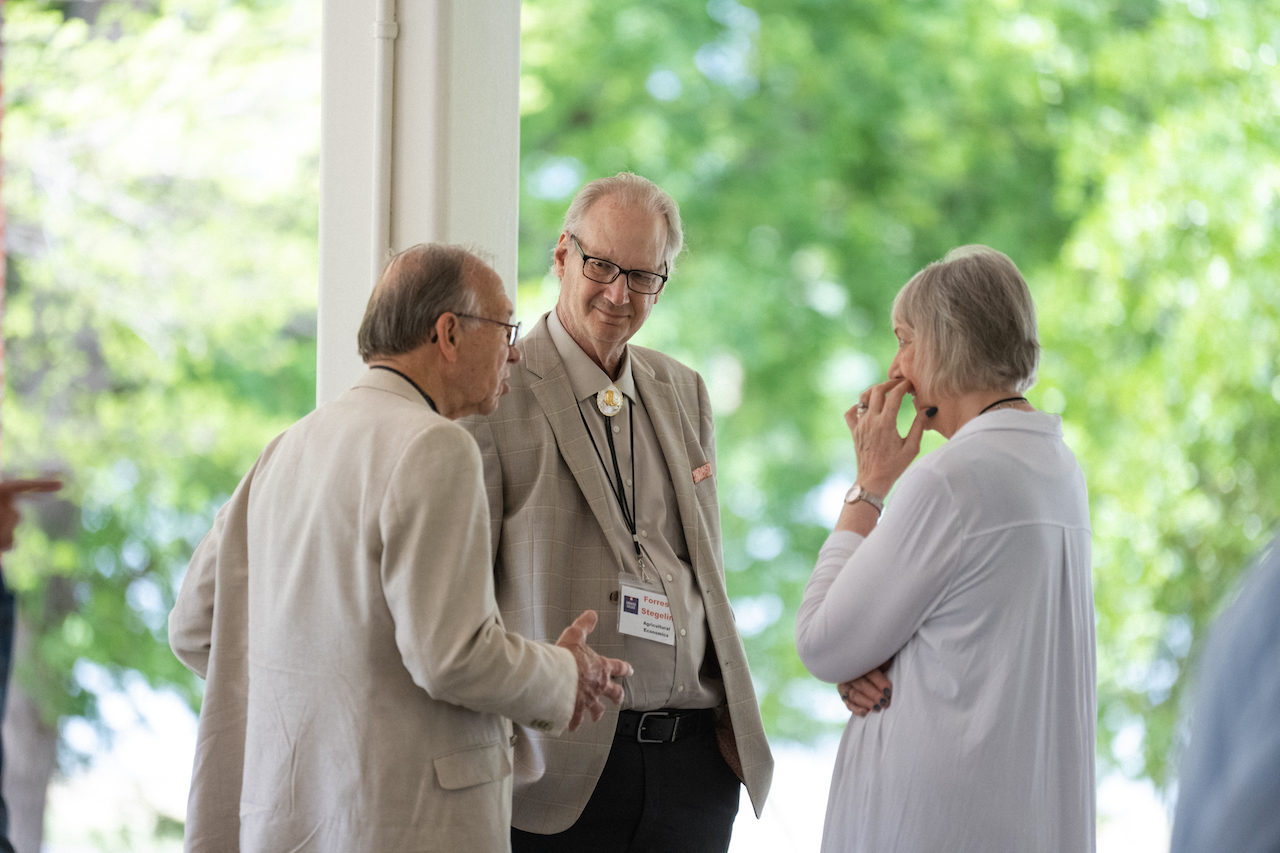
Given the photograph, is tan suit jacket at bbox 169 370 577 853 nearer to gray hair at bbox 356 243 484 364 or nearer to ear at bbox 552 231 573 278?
gray hair at bbox 356 243 484 364

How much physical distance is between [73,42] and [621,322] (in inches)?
202

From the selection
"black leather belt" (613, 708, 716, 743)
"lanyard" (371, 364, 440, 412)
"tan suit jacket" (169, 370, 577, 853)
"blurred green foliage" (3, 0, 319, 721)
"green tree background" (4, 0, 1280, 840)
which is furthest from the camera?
"blurred green foliage" (3, 0, 319, 721)

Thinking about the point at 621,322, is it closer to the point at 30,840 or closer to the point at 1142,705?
the point at 1142,705

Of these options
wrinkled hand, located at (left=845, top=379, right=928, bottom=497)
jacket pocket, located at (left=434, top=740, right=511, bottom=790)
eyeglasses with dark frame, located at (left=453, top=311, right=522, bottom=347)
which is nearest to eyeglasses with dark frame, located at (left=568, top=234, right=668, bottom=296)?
eyeglasses with dark frame, located at (left=453, top=311, right=522, bottom=347)

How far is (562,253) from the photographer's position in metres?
2.04

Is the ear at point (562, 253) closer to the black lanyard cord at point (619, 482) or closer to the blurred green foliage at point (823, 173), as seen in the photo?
the black lanyard cord at point (619, 482)

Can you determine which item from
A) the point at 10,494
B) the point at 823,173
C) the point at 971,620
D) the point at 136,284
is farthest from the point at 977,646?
the point at 823,173

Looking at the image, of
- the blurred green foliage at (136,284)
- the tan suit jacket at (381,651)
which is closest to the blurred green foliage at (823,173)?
the blurred green foliage at (136,284)

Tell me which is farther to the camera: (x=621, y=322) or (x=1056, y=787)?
(x=621, y=322)

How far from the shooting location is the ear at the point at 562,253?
2.02 meters

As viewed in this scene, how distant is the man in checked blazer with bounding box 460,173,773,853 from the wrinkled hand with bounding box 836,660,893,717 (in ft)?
1.06

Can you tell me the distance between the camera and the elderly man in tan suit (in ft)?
4.50

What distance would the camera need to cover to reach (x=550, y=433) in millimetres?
1918

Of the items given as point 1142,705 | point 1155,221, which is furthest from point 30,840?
point 1155,221
